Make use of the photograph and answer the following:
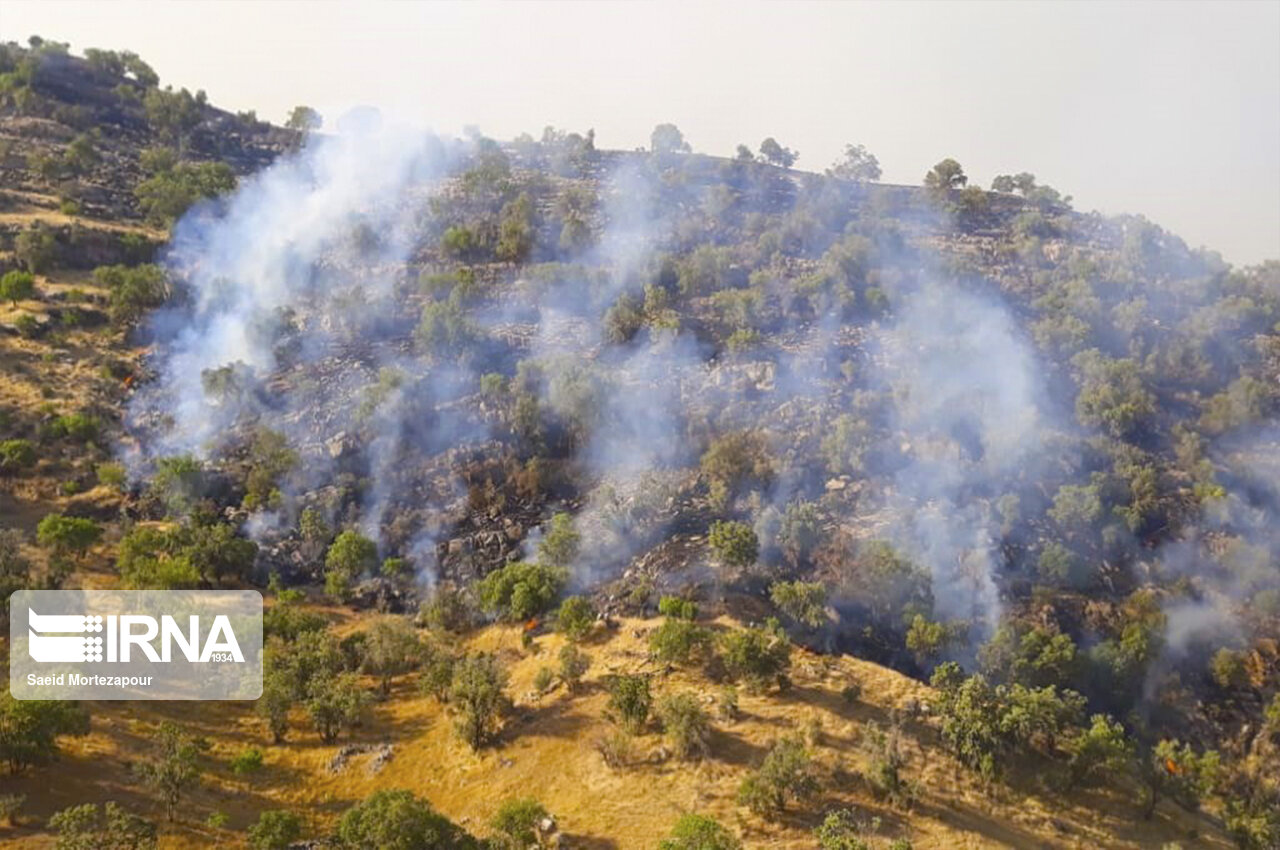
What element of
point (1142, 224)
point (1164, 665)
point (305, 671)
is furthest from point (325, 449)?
point (1142, 224)

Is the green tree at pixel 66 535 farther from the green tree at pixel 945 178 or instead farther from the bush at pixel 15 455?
the green tree at pixel 945 178

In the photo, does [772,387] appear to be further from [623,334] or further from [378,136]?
[378,136]

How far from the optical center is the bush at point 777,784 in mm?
22516

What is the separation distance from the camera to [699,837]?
20.4m

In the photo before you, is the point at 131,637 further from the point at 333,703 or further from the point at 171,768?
the point at 171,768

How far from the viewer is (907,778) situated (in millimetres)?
24281

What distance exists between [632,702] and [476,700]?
4739 mm

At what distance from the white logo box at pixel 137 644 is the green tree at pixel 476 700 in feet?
24.2

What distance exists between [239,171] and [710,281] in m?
42.7

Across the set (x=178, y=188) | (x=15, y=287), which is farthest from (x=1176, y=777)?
(x=178, y=188)

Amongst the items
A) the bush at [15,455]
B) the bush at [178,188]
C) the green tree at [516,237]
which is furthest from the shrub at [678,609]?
the bush at [178,188]

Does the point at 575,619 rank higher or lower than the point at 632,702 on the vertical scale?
higher

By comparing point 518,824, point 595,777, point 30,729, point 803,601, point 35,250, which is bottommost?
point 595,777

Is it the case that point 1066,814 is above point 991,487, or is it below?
below
